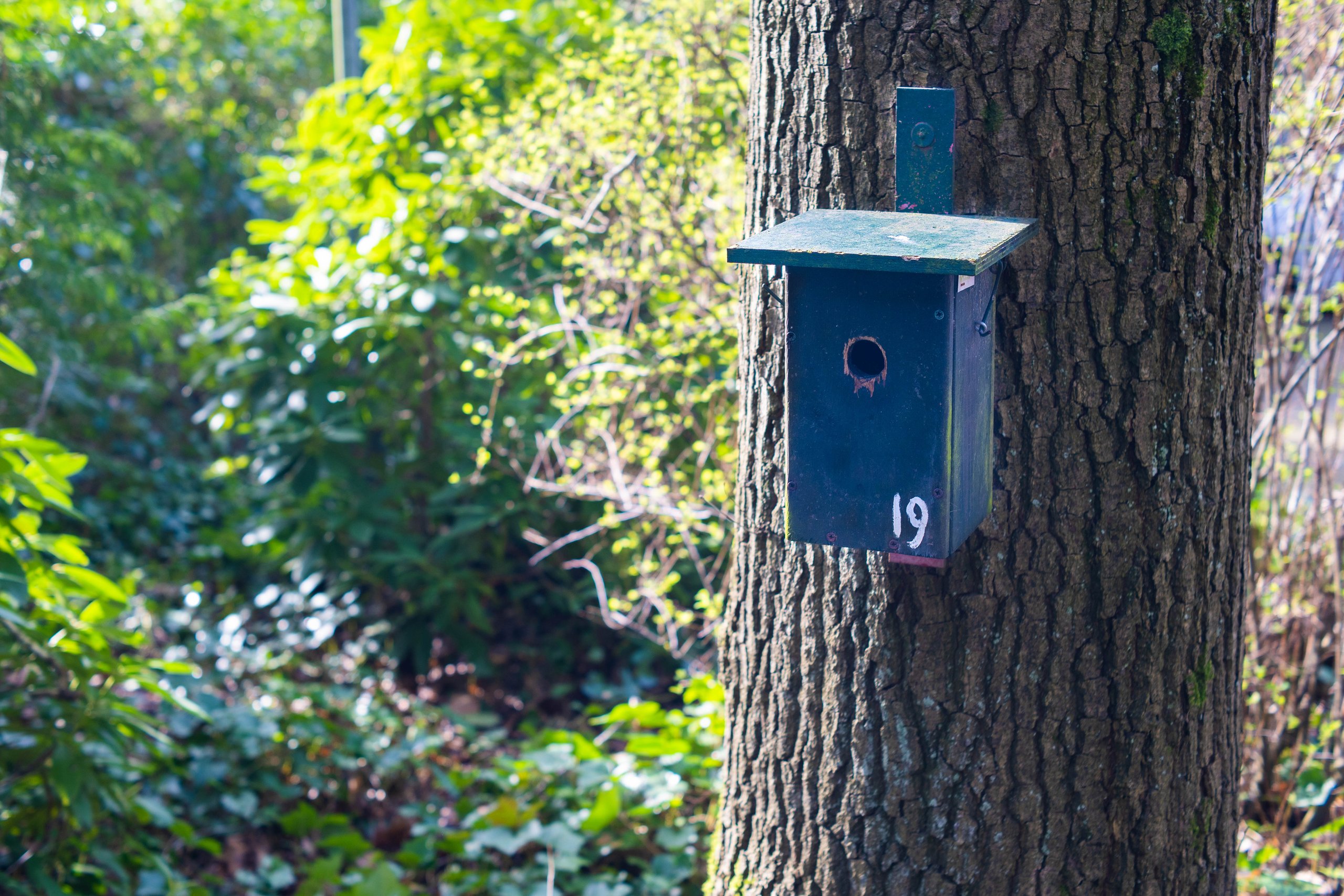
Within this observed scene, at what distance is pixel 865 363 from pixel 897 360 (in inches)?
2.7

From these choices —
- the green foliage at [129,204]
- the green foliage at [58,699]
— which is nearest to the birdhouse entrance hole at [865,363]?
the green foliage at [58,699]

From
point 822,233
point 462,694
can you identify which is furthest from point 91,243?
point 822,233

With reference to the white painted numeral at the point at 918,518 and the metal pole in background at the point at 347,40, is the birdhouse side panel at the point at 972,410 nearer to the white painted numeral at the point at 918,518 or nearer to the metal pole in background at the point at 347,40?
the white painted numeral at the point at 918,518

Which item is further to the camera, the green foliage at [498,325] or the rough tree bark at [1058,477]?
the green foliage at [498,325]

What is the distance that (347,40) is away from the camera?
5.03m

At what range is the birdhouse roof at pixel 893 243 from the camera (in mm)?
1457

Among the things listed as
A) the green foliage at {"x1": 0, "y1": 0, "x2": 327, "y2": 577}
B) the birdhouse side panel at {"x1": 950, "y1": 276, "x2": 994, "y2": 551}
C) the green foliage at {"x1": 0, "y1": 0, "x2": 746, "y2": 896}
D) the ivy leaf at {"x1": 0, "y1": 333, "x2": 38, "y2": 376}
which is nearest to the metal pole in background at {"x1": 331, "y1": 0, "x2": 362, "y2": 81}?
the green foliage at {"x1": 0, "y1": 0, "x2": 746, "y2": 896}

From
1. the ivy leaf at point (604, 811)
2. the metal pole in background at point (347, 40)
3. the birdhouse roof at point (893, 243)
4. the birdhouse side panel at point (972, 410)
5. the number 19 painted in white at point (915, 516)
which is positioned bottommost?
the ivy leaf at point (604, 811)

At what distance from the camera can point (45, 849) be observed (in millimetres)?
2668

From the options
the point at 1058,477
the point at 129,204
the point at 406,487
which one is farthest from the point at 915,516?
the point at 129,204

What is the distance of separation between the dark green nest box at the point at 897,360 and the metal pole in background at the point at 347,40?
3945mm

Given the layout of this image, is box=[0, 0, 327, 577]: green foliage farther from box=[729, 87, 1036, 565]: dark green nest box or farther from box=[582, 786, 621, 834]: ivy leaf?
box=[729, 87, 1036, 565]: dark green nest box

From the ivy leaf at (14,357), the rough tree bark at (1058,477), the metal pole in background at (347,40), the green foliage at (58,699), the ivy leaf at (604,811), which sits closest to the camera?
the rough tree bark at (1058,477)

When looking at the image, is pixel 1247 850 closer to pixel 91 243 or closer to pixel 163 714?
pixel 163 714
